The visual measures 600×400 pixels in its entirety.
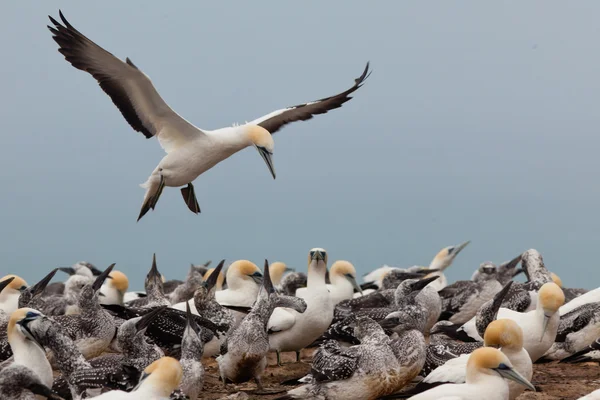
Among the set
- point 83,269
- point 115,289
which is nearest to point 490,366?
point 115,289

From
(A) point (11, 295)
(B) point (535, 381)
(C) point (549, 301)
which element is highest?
(A) point (11, 295)

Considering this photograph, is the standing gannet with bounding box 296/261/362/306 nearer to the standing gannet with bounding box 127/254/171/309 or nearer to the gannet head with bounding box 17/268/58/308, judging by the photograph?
the standing gannet with bounding box 127/254/171/309

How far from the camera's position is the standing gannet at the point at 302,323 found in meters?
9.98

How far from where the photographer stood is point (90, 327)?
31.5 ft

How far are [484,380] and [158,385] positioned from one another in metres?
2.23

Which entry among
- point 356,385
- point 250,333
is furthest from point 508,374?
point 250,333

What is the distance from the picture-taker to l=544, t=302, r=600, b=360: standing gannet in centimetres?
1050

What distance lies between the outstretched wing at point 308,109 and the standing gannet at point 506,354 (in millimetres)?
6895

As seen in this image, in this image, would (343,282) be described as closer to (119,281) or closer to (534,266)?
(534,266)

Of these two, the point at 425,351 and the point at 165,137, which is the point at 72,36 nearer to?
the point at 165,137

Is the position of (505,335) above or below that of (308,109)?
below

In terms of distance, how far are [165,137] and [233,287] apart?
2581 millimetres

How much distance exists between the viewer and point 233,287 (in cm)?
1124

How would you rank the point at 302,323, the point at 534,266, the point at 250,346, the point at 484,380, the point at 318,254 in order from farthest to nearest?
1. the point at 534,266
2. the point at 318,254
3. the point at 302,323
4. the point at 250,346
5. the point at 484,380
